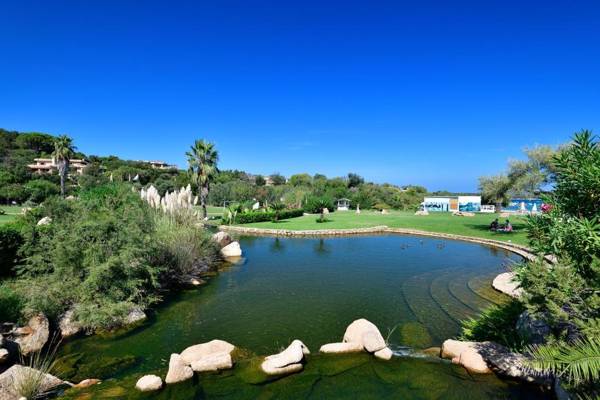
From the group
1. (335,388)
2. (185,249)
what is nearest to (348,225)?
(185,249)

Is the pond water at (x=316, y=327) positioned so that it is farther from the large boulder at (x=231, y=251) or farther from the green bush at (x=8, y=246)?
the green bush at (x=8, y=246)

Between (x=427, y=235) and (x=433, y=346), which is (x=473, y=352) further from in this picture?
(x=427, y=235)

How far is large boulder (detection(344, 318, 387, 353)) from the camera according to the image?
635 cm

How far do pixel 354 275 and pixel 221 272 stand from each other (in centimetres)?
555

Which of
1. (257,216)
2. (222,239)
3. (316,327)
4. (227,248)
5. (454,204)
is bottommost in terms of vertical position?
(316,327)

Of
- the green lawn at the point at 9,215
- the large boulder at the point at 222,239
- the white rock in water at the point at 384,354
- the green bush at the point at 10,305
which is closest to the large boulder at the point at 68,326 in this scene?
the green bush at the point at 10,305

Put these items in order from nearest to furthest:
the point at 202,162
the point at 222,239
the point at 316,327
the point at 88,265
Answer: the point at 316,327, the point at 88,265, the point at 222,239, the point at 202,162

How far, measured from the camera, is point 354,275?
42.6 ft

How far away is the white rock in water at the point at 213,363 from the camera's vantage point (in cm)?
579

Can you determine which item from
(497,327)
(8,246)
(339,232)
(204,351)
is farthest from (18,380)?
(339,232)

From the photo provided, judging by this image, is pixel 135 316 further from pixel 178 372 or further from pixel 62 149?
pixel 62 149

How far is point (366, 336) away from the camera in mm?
6469

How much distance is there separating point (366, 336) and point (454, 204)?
4942cm

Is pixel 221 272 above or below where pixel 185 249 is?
below
